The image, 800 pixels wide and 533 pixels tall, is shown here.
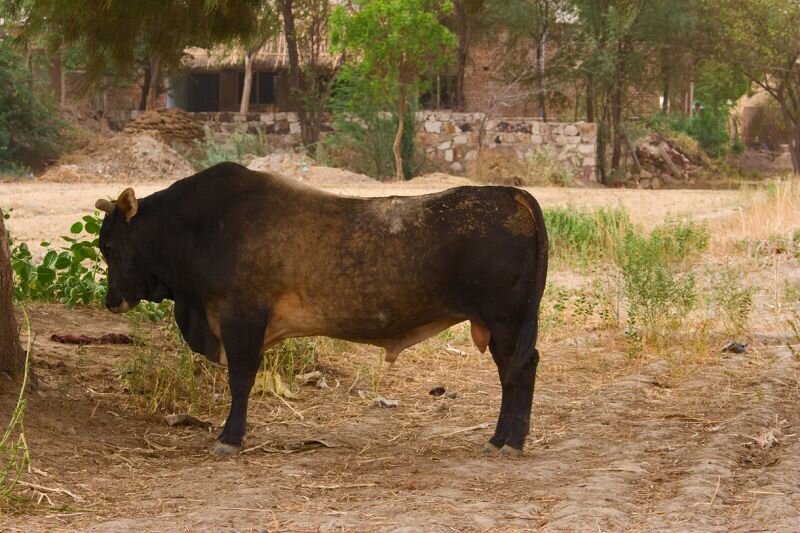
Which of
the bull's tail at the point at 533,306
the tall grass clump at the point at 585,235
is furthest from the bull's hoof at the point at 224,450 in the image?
A: the tall grass clump at the point at 585,235

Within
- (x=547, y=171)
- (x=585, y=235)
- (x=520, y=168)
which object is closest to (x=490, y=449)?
(x=585, y=235)

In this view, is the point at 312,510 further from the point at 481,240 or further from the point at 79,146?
the point at 79,146

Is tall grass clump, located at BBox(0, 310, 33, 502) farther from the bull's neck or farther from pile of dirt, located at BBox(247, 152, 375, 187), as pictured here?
pile of dirt, located at BBox(247, 152, 375, 187)

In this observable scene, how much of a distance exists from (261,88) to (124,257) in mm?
31890

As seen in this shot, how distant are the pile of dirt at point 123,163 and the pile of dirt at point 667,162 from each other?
12204mm

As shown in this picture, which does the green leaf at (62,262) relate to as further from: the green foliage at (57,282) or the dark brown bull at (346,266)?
the dark brown bull at (346,266)

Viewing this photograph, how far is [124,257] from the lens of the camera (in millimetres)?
6465

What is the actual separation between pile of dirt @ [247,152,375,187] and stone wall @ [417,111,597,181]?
161 inches

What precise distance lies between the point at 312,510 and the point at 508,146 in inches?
987

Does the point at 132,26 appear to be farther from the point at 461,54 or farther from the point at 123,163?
the point at 461,54

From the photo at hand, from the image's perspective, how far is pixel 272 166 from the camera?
2556 cm

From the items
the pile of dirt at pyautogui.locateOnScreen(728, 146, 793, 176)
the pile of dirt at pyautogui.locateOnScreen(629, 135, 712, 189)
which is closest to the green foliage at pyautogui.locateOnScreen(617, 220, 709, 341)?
the pile of dirt at pyautogui.locateOnScreen(629, 135, 712, 189)

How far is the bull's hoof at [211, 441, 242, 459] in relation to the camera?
6.06m

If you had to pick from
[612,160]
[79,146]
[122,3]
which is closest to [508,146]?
[612,160]
